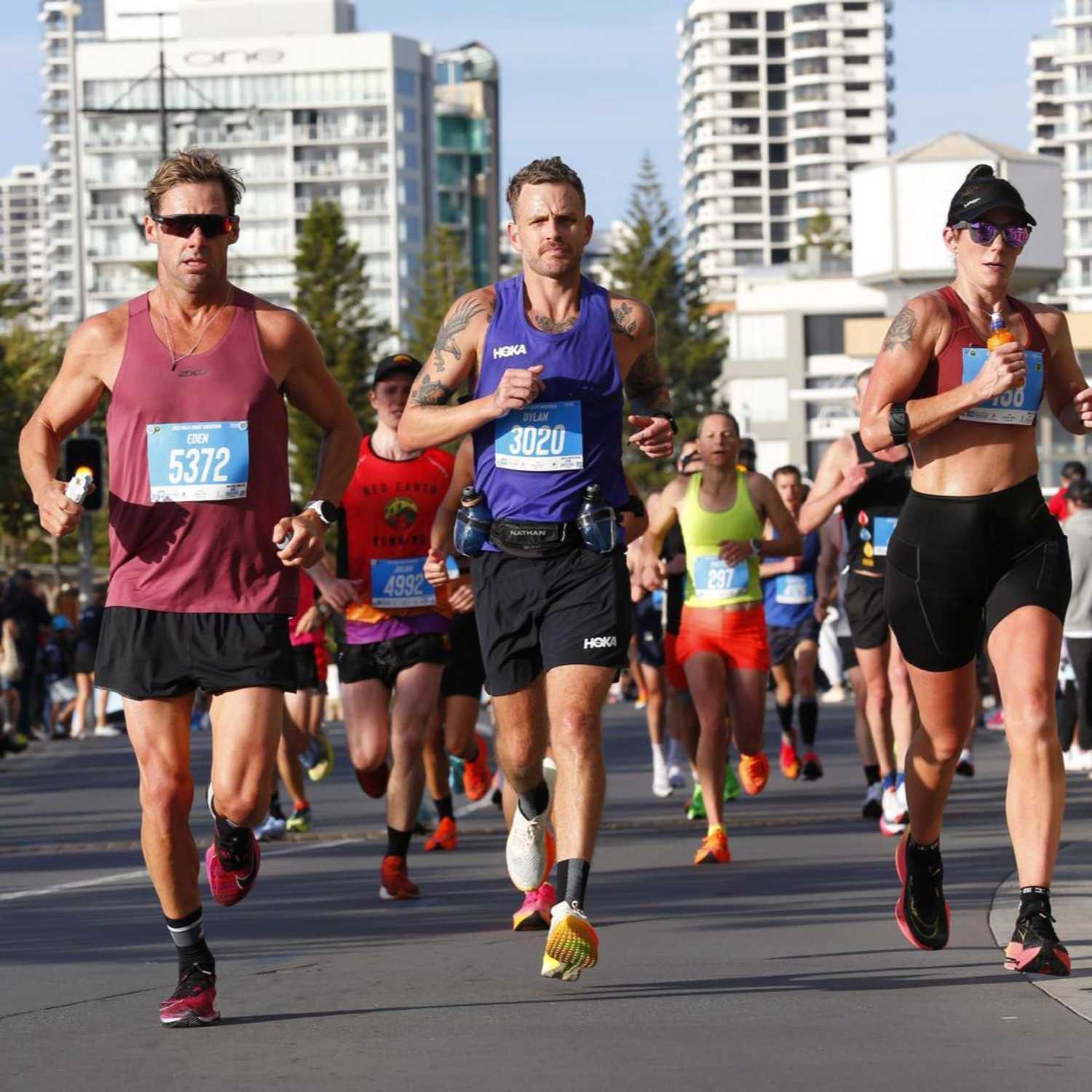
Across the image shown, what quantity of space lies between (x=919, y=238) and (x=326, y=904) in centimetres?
8118

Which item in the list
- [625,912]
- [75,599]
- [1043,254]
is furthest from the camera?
[1043,254]

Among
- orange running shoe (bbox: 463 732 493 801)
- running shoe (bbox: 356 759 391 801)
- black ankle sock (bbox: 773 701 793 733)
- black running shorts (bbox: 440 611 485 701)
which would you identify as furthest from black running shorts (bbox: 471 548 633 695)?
black ankle sock (bbox: 773 701 793 733)

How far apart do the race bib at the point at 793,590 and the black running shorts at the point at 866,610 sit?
18.5 ft

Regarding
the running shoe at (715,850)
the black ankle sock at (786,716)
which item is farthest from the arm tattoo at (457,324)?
the black ankle sock at (786,716)

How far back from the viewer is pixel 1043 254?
272 ft

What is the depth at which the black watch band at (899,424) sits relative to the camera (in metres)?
7.83

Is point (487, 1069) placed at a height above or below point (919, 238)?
below

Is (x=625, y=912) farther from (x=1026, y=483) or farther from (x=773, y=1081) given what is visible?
(x=773, y=1081)

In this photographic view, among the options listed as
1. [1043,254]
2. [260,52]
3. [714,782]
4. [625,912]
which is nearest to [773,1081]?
[625,912]

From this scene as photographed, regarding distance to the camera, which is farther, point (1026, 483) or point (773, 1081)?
point (1026, 483)

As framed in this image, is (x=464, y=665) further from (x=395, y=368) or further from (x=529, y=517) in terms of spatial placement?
(x=529, y=517)

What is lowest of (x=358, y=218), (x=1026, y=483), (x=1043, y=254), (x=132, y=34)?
(x=1026, y=483)

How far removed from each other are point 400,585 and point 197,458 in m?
4.67

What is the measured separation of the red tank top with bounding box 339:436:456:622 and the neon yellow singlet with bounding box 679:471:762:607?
2038 mm
